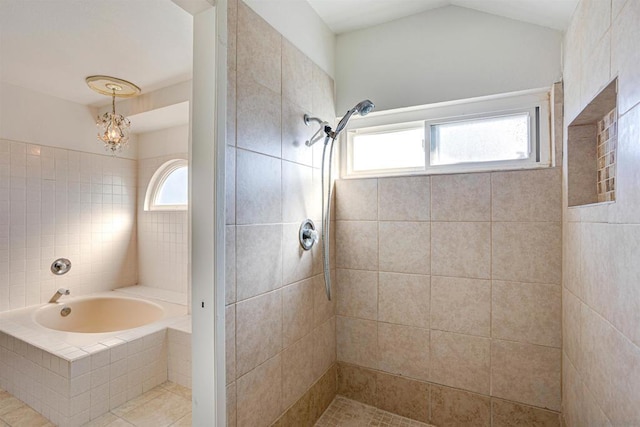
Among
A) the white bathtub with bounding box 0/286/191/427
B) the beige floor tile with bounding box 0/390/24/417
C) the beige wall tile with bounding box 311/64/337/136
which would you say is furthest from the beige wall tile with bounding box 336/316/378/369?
the beige floor tile with bounding box 0/390/24/417

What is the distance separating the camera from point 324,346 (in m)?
1.92

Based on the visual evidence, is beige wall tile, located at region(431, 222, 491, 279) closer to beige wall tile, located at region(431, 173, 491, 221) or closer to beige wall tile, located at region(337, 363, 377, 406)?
beige wall tile, located at region(431, 173, 491, 221)

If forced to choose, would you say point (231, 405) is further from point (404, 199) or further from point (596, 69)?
point (596, 69)

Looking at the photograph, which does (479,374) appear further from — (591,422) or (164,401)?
(164,401)

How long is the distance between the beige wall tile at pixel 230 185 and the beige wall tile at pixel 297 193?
34 cm

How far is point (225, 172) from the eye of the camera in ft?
→ 3.94

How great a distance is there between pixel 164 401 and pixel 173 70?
2.34m

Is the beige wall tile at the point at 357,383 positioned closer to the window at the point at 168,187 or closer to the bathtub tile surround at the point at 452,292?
the bathtub tile surround at the point at 452,292

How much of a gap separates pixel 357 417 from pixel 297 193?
140 centimetres

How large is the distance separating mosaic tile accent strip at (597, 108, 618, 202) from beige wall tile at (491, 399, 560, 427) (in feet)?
3.66

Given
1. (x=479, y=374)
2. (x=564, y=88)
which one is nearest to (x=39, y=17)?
(x=564, y=88)

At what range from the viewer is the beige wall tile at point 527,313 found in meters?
1.56

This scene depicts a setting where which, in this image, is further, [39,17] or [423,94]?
[423,94]

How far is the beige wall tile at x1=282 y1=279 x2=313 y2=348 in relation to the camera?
156 centimetres
